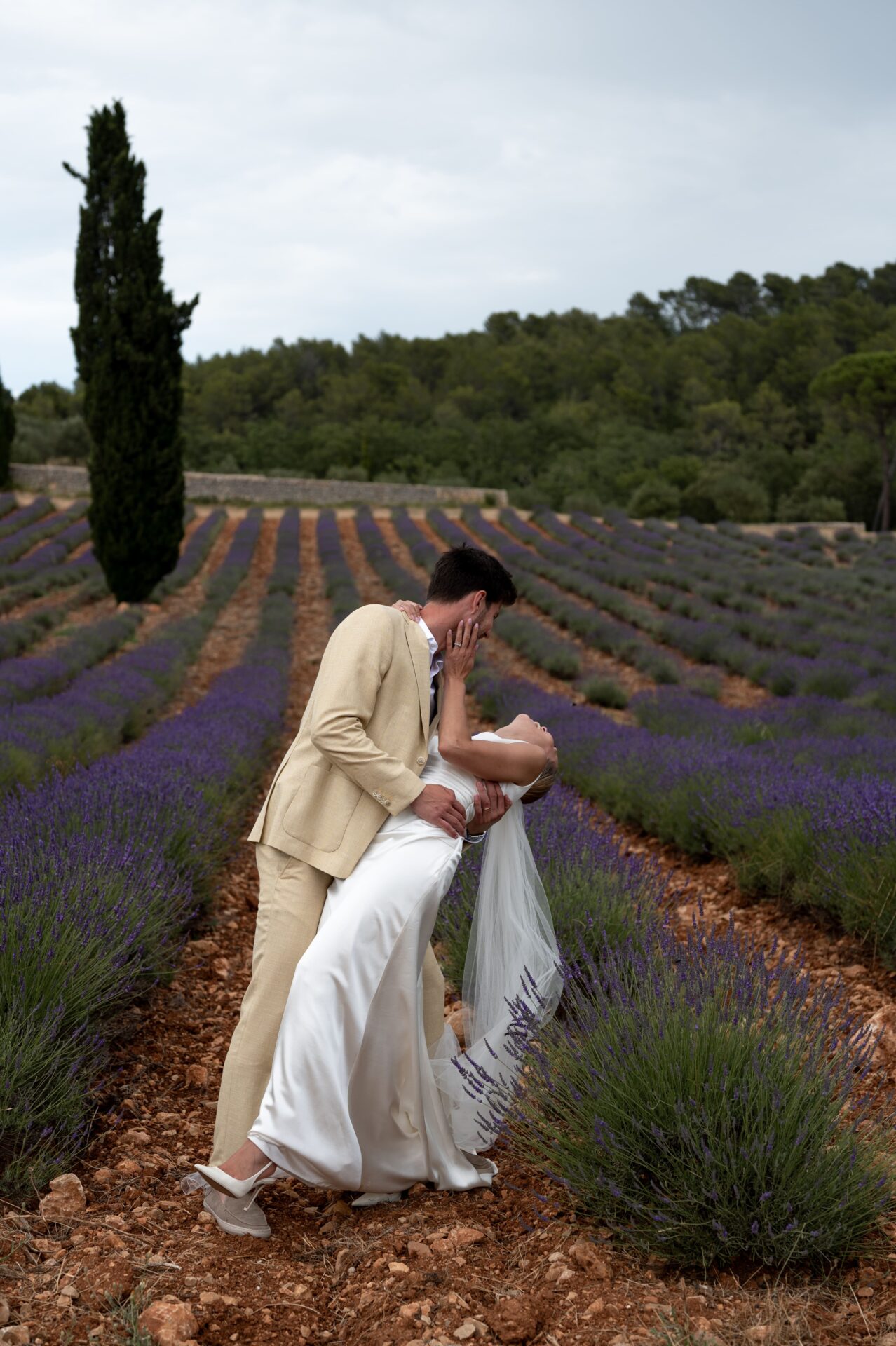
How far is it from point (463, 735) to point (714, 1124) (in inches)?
37.1

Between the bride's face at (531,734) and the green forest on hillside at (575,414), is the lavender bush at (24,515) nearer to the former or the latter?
the green forest on hillside at (575,414)

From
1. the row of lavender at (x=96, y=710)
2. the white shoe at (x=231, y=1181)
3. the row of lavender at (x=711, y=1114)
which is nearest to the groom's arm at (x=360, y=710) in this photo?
the row of lavender at (x=711, y=1114)

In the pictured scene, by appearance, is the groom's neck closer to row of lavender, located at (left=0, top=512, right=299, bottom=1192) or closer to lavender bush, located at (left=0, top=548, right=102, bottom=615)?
row of lavender, located at (left=0, top=512, right=299, bottom=1192)

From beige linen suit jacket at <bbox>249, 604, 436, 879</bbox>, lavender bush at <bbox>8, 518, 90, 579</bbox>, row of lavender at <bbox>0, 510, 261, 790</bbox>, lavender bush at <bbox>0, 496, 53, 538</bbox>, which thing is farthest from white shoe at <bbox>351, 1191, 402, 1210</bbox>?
lavender bush at <bbox>0, 496, 53, 538</bbox>

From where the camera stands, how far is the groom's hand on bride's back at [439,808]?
2406 mm

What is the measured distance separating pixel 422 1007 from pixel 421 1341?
74cm

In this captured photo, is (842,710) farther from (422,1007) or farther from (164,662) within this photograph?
(422,1007)

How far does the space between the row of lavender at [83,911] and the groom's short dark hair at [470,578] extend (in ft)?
4.07

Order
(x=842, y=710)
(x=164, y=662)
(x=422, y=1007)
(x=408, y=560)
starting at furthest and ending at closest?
(x=408, y=560), (x=164, y=662), (x=842, y=710), (x=422, y=1007)

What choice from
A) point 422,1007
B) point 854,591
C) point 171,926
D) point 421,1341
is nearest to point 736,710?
point 171,926

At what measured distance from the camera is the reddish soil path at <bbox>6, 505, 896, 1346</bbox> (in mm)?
1823

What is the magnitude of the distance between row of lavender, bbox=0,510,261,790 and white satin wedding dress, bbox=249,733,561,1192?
3.12 meters

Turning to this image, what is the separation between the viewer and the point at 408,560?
20875mm

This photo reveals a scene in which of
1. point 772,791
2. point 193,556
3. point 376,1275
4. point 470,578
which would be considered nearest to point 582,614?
point 193,556
